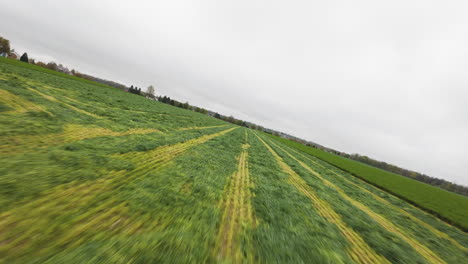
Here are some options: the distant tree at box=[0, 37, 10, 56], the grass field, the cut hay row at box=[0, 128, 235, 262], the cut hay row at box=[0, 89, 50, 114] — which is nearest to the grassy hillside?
the grass field

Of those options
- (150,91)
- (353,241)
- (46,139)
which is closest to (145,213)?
(46,139)

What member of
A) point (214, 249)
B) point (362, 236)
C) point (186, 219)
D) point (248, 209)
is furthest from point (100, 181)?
point (362, 236)

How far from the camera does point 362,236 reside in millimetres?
5602

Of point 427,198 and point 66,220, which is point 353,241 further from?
point 427,198

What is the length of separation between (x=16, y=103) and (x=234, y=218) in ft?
36.2

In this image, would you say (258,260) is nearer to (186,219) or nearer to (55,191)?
(186,219)

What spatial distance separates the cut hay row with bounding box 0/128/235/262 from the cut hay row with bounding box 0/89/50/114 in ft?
21.3

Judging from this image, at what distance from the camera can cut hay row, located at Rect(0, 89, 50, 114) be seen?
691 centimetres

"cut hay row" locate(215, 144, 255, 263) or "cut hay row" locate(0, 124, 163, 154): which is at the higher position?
"cut hay row" locate(0, 124, 163, 154)

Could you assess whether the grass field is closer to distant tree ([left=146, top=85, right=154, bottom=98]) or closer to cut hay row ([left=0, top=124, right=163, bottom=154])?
cut hay row ([left=0, top=124, right=163, bottom=154])

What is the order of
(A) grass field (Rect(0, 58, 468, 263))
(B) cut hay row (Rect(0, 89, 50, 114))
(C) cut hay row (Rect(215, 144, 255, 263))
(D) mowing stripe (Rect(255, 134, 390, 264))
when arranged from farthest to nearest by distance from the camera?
(B) cut hay row (Rect(0, 89, 50, 114)) → (D) mowing stripe (Rect(255, 134, 390, 264)) → (C) cut hay row (Rect(215, 144, 255, 263)) → (A) grass field (Rect(0, 58, 468, 263))

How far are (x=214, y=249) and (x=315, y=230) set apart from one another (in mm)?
3489

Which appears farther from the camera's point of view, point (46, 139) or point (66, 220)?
point (46, 139)

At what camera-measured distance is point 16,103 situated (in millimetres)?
7410
